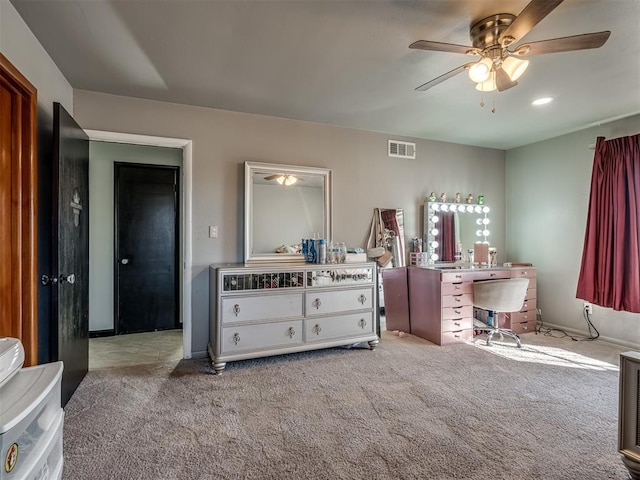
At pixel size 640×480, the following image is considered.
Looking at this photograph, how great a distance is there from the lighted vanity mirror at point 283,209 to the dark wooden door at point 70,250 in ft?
4.42

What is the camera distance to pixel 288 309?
3.00 metres

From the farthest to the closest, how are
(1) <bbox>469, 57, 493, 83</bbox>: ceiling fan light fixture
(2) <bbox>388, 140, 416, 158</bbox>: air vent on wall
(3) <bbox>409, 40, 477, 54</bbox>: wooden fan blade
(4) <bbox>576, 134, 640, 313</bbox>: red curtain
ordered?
(2) <bbox>388, 140, 416, 158</bbox>: air vent on wall → (4) <bbox>576, 134, 640, 313</bbox>: red curtain → (1) <bbox>469, 57, 493, 83</bbox>: ceiling fan light fixture → (3) <bbox>409, 40, 477, 54</bbox>: wooden fan blade

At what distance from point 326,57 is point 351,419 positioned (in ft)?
8.05

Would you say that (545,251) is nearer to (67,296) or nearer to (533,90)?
(533,90)

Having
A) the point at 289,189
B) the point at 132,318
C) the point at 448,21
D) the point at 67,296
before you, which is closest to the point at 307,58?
the point at 448,21

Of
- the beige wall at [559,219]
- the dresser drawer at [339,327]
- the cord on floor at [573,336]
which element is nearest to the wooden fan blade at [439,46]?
the dresser drawer at [339,327]

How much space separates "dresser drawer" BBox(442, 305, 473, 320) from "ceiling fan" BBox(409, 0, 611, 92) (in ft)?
7.36

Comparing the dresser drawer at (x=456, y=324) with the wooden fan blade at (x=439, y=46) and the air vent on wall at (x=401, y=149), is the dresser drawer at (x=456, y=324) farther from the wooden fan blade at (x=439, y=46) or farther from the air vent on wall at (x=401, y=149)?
the wooden fan blade at (x=439, y=46)

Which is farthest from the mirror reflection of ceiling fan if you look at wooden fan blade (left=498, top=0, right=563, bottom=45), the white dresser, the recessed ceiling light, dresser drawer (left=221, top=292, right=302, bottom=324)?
the recessed ceiling light

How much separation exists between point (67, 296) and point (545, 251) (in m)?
5.15

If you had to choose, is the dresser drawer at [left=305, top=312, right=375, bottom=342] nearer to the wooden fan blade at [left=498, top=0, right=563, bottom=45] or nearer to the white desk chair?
the white desk chair

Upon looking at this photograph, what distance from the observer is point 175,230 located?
13.6ft

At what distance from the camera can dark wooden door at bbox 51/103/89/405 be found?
2.13 m

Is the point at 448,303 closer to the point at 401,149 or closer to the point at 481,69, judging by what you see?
the point at 401,149
